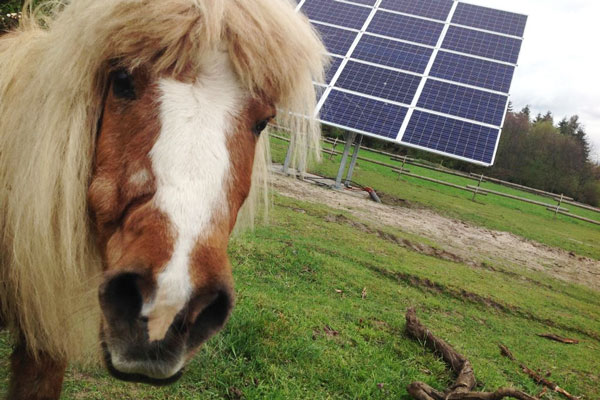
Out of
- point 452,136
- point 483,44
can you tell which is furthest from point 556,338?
point 483,44

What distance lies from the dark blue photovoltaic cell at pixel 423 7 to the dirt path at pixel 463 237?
6.65 metres

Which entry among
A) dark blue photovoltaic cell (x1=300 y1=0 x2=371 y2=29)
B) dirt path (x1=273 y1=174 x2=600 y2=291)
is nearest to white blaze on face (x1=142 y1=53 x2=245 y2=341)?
dirt path (x1=273 y1=174 x2=600 y2=291)

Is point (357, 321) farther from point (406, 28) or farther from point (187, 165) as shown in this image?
point (406, 28)

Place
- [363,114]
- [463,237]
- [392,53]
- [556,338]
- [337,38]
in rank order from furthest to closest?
1. [337,38]
2. [392,53]
3. [463,237]
4. [363,114]
5. [556,338]

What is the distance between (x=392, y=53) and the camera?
13219 millimetres

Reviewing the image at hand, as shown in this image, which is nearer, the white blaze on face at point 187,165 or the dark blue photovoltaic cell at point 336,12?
the white blaze on face at point 187,165

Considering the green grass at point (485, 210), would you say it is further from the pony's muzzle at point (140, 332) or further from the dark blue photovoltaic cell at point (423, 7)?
the pony's muzzle at point (140, 332)

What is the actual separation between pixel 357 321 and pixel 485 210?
1699cm

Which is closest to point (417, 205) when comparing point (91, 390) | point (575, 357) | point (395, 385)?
point (575, 357)

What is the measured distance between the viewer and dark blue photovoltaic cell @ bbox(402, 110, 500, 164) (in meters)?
10.7

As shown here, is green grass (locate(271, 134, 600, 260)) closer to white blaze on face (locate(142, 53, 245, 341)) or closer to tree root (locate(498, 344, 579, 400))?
tree root (locate(498, 344, 579, 400))

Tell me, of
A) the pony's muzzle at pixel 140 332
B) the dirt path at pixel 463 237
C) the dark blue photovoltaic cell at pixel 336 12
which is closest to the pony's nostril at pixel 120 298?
the pony's muzzle at pixel 140 332

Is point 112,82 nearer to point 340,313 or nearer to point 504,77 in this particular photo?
point 340,313

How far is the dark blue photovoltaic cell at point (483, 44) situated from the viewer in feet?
43.3
